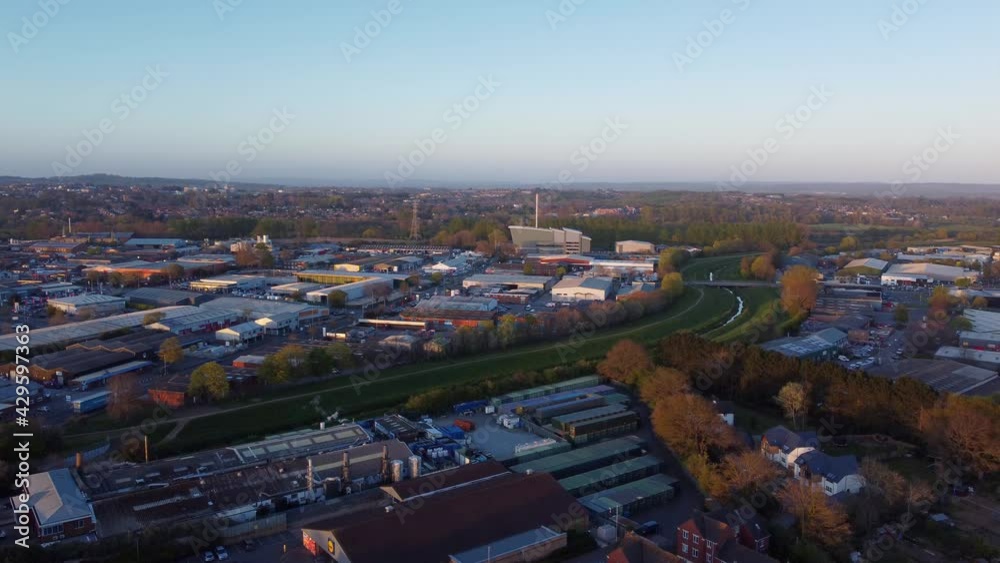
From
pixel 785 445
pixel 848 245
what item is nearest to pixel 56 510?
pixel 785 445

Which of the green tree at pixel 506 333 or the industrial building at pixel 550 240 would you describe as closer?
the green tree at pixel 506 333

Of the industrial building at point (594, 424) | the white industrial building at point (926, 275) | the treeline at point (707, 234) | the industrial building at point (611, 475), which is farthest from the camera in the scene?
the treeline at point (707, 234)

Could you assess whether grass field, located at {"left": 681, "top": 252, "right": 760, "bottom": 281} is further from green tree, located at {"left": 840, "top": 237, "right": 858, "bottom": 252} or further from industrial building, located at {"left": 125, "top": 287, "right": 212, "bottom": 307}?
industrial building, located at {"left": 125, "top": 287, "right": 212, "bottom": 307}

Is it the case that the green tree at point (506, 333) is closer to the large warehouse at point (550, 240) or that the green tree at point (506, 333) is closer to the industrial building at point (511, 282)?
the industrial building at point (511, 282)

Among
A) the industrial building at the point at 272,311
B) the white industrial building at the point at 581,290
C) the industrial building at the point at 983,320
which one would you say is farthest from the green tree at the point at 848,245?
the industrial building at the point at 272,311

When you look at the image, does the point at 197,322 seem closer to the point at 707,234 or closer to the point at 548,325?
the point at 548,325

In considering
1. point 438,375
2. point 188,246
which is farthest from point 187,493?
point 188,246
